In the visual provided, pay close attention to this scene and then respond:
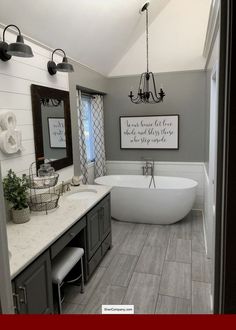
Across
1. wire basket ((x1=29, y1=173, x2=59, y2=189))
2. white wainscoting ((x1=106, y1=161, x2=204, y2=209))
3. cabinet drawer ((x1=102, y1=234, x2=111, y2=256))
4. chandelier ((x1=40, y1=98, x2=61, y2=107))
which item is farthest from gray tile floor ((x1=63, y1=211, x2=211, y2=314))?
chandelier ((x1=40, y1=98, x2=61, y2=107))

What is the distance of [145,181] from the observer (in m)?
4.62

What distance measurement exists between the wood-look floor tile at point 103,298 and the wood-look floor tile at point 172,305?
356mm

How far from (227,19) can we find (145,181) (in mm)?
3997

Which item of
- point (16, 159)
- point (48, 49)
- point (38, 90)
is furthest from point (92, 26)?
point (16, 159)

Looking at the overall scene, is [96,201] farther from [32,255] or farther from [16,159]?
[32,255]

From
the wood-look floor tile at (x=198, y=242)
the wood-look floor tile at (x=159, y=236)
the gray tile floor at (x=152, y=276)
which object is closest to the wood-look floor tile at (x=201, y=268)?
the gray tile floor at (x=152, y=276)

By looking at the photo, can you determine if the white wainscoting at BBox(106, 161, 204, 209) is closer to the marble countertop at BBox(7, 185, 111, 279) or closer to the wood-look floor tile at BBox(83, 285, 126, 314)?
the marble countertop at BBox(7, 185, 111, 279)

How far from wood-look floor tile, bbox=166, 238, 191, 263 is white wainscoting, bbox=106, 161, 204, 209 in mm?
1178

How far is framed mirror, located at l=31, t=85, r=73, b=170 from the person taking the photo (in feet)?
8.55

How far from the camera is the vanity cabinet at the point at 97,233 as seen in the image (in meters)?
2.58

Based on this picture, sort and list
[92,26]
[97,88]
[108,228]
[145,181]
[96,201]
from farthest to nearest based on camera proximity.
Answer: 1. [145,181]
2. [97,88]
3. [108,228]
4. [92,26]
5. [96,201]

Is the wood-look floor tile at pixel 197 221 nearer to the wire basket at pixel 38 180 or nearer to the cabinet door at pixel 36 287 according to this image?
the wire basket at pixel 38 180

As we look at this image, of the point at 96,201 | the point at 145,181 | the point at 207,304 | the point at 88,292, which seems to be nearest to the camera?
the point at 207,304

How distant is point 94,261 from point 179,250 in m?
1.15
